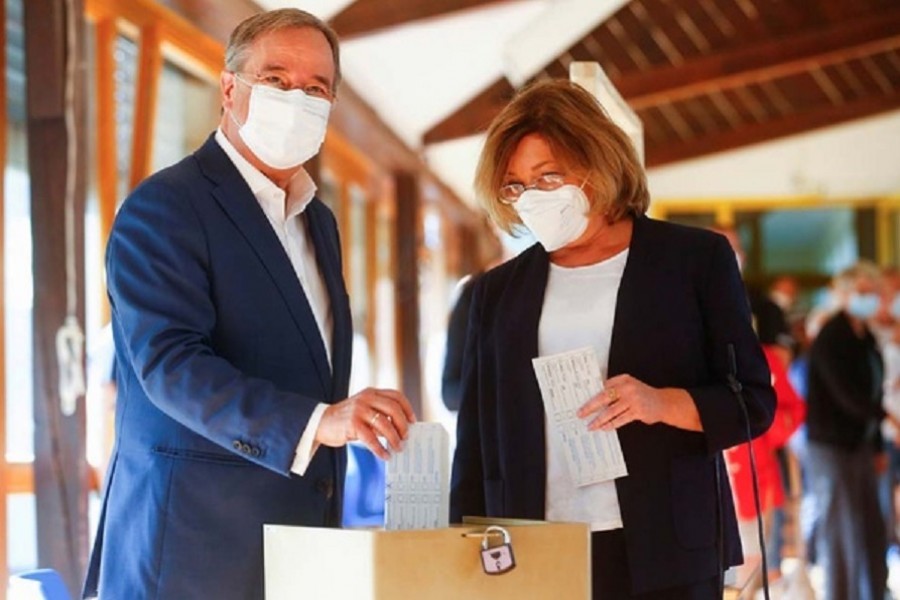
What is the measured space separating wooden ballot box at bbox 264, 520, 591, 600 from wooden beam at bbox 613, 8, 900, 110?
24.8 feet

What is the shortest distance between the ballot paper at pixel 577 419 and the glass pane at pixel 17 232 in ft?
7.38

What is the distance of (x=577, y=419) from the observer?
7.25 feet

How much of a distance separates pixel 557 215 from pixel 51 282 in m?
2.20

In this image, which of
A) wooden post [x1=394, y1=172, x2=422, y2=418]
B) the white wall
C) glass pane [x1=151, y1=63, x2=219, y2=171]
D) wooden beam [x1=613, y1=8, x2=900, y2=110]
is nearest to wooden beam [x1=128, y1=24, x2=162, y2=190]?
glass pane [x1=151, y1=63, x2=219, y2=171]

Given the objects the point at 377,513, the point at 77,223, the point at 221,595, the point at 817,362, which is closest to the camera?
the point at 221,595

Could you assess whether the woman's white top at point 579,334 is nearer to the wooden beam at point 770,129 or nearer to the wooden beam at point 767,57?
the wooden beam at point 767,57

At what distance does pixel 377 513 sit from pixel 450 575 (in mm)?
2690

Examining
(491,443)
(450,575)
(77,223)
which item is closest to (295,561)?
(450,575)

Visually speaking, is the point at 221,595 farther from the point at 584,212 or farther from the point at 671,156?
the point at 671,156

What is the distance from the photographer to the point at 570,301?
2.31 meters

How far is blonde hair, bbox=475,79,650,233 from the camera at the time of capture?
2.29 m

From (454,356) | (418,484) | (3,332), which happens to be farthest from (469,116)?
(418,484)

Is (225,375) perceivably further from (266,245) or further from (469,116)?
(469,116)

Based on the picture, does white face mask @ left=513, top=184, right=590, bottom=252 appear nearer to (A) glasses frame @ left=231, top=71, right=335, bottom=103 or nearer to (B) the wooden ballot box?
(A) glasses frame @ left=231, top=71, right=335, bottom=103
